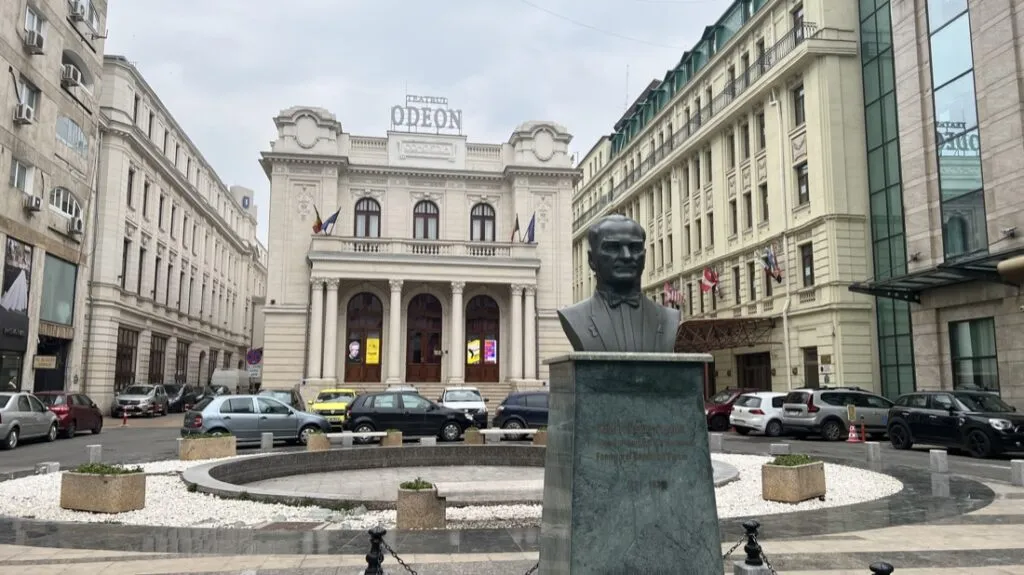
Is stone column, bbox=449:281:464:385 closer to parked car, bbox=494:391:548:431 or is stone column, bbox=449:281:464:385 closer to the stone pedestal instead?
parked car, bbox=494:391:548:431

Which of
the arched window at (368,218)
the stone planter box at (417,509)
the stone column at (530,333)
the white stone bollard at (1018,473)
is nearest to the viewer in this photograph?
the stone planter box at (417,509)

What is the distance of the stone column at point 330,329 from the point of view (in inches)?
1423

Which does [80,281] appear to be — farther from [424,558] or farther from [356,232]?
[424,558]

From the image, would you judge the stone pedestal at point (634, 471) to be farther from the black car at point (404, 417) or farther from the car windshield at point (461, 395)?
the car windshield at point (461, 395)

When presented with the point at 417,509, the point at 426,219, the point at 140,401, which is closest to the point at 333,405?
the point at 140,401

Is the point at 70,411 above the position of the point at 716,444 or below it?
above

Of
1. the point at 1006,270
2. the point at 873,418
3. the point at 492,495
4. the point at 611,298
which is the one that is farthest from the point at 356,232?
the point at 611,298

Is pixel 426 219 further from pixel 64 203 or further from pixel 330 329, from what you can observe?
pixel 64 203

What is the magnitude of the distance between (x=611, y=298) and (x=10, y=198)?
30.1m

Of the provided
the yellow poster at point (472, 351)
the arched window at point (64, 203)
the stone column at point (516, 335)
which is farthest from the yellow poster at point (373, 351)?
the arched window at point (64, 203)

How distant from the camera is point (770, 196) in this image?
3397cm

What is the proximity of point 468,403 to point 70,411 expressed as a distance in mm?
13391

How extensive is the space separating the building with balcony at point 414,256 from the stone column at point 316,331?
7 cm

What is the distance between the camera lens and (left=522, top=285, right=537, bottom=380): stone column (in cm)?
3788
